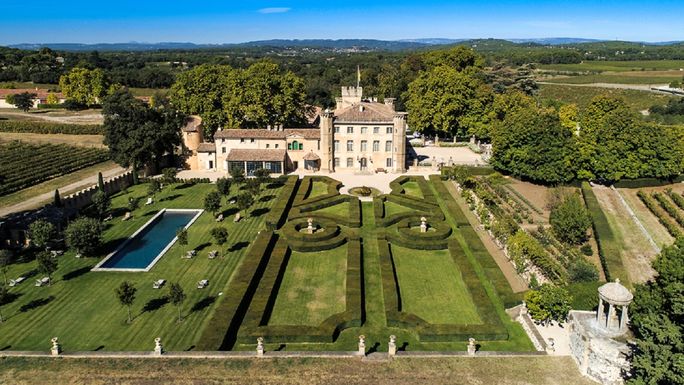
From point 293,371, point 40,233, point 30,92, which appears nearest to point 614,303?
point 293,371

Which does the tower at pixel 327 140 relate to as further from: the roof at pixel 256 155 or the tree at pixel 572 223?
the tree at pixel 572 223

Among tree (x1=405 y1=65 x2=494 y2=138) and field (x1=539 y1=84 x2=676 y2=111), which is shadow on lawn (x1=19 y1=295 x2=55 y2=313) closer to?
tree (x1=405 y1=65 x2=494 y2=138)

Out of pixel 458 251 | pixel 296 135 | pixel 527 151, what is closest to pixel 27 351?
pixel 458 251

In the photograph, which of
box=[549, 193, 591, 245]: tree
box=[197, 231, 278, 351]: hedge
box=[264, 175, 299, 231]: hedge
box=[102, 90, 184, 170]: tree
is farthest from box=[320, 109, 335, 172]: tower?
box=[549, 193, 591, 245]: tree

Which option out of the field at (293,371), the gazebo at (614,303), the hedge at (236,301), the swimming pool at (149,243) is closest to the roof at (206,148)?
A: the swimming pool at (149,243)

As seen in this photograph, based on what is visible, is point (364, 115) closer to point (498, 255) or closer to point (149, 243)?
point (498, 255)

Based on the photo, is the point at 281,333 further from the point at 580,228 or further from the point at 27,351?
the point at 580,228
